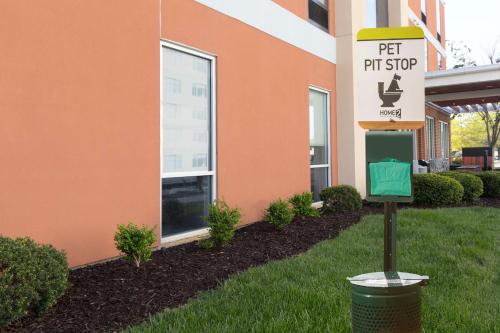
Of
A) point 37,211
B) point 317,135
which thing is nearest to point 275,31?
point 317,135

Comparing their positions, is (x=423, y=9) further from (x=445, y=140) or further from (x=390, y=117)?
(x=390, y=117)

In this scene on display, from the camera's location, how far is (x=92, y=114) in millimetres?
5348

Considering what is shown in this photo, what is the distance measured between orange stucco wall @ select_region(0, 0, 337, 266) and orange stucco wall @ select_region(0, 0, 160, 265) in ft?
0.04

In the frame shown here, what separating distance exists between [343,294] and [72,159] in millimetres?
3222

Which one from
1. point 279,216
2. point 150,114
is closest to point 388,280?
point 150,114

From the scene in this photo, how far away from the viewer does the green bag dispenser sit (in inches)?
111

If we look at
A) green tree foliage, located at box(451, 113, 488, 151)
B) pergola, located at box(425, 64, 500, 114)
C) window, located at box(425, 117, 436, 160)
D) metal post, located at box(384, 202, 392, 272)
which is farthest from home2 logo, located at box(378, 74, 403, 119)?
green tree foliage, located at box(451, 113, 488, 151)

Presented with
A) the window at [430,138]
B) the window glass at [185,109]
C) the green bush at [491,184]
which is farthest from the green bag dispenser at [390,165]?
the window at [430,138]

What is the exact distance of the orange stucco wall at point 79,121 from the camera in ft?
15.2

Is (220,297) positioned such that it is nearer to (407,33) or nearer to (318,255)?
(318,255)

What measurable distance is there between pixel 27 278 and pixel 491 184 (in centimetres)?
1255

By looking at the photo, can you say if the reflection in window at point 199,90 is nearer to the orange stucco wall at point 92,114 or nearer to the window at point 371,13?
the orange stucco wall at point 92,114

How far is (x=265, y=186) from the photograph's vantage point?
28.0 feet

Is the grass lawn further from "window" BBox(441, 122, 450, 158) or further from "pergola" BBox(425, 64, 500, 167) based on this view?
"window" BBox(441, 122, 450, 158)
